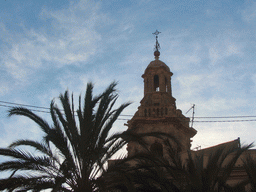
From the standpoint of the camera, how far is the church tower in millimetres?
20844

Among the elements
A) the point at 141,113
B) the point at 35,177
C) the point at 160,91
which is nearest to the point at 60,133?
the point at 35,177

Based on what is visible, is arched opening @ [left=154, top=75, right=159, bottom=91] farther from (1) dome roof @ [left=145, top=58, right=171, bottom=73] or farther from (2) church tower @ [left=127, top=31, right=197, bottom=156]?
(1) dome roof @ [left=145, top=58, right=171, bottom=73]

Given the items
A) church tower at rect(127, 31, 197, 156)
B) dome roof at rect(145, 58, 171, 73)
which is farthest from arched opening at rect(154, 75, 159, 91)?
dome roof at rect(145, 58, 171, 73)

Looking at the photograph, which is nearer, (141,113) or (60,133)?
(60,133)

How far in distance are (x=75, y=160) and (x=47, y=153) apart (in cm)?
91

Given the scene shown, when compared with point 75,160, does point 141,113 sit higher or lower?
higher

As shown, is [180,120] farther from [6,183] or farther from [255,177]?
[6,183]

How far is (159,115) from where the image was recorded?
841 inches

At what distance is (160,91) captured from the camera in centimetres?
2300

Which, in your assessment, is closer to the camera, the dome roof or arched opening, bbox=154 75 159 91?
the dome roof

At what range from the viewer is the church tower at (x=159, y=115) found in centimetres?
2084

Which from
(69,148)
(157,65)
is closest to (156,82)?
(157,65)

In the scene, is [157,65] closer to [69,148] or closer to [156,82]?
[156,82]

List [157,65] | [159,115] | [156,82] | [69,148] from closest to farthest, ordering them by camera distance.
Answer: [69,148] < [159,115] < [157,65] < [156,82]
